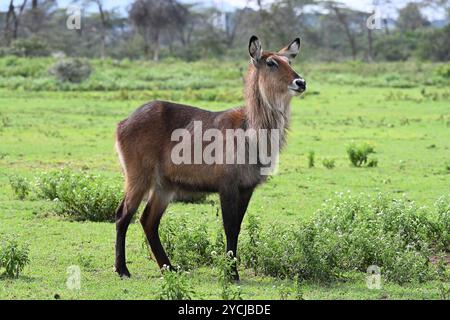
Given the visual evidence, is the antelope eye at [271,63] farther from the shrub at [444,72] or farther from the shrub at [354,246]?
the shrub at [444,72]

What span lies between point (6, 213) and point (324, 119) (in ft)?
44.0

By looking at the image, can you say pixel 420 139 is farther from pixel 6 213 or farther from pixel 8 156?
pixel 6 213

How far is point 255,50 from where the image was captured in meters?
7.33

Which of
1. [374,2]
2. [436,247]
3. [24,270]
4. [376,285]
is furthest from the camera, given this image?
[374,2]

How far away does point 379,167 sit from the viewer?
15.5 m

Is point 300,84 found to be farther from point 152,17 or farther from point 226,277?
point 152,17

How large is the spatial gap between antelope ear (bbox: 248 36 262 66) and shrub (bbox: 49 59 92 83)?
24563mm

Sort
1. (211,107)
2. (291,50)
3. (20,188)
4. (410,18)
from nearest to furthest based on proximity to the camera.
Answer: (291,50), (20,188), (211,107), (410,18)

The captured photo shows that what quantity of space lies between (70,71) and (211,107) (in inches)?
357

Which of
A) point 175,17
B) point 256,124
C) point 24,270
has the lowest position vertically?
point 24,270

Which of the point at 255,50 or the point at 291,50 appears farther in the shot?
the point at 291,50

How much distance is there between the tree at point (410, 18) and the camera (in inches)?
2793

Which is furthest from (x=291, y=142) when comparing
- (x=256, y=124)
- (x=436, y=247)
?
(x=256, y=124)

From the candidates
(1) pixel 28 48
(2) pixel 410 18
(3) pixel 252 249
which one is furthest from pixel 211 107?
(2) pixel 410 18
